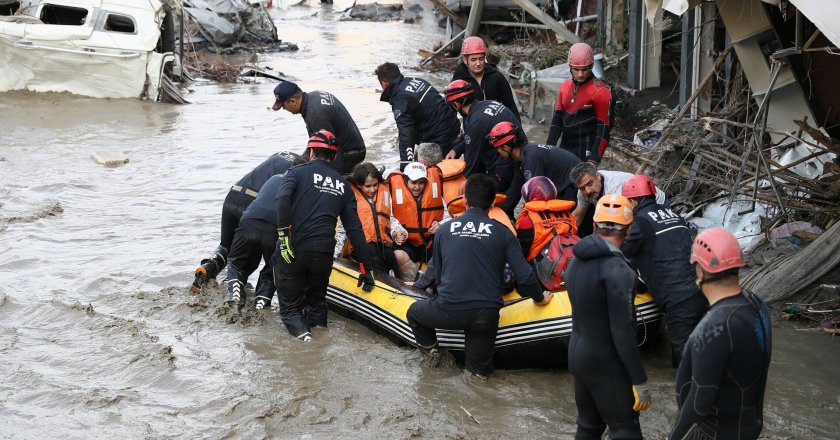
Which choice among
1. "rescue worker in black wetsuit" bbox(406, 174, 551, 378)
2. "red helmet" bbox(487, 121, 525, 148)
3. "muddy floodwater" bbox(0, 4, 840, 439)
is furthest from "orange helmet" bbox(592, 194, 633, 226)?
"red helmet" bbox(487, 121, 525, 148)

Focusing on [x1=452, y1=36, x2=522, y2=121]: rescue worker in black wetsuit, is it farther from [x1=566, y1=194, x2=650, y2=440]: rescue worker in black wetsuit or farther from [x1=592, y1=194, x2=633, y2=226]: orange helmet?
[x1=566, y1=194, x2=650, y2=440]: rescue worker in black wetsuit

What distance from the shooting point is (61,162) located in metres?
13.3

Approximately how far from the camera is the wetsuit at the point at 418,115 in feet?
30.8

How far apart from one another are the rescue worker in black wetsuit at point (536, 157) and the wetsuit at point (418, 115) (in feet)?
4.80

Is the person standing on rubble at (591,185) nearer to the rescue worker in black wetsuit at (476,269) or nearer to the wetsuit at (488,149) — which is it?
the wetsuit at (488,149)

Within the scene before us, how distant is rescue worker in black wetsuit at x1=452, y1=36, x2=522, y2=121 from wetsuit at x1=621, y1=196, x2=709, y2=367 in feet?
10.9

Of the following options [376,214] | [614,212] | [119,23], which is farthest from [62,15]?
[614,212]

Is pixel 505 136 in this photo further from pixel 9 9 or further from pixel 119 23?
pixel 9 9

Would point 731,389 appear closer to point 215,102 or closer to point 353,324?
point 353,324

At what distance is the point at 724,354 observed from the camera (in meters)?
4.01

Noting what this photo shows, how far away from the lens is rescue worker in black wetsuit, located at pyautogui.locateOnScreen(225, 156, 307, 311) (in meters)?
7.85

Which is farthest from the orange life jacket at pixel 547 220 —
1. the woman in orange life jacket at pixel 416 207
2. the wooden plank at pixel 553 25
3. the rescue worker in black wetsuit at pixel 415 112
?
the wooden plank at pixel 553 25

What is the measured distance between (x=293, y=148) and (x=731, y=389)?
36.4ft

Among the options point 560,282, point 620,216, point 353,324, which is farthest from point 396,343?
point 620,216
